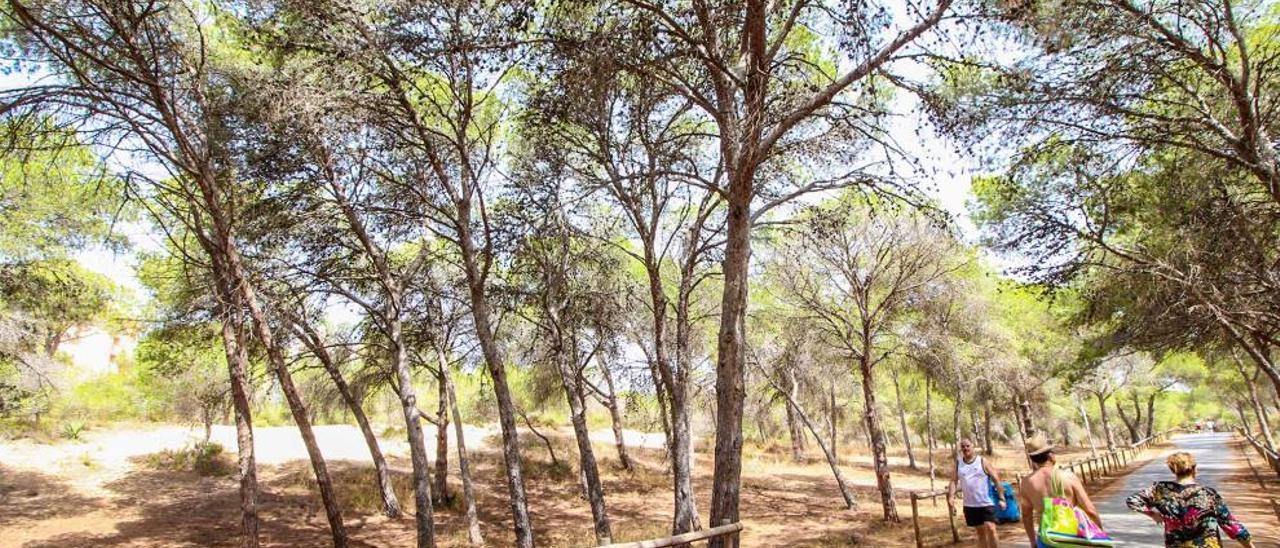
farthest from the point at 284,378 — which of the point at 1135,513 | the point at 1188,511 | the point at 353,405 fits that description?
the point at 1135,513

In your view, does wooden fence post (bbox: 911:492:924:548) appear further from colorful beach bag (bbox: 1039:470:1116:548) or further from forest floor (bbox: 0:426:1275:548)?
colorful beach bag (bbox: 1039:470:1116:548)

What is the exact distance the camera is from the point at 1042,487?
17.7 feet

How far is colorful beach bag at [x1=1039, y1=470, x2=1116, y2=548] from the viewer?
198 inches

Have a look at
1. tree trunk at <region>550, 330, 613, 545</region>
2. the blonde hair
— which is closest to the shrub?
tree trunk at <region>550, 330, 613, 545</region>

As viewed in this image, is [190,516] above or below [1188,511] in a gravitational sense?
below

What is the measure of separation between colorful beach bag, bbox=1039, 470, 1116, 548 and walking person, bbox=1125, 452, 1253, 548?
1.32ft

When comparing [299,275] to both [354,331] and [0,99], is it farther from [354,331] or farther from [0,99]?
[0,99]

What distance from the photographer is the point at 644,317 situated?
59.7 ft

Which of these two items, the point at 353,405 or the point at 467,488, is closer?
the point at 467,488

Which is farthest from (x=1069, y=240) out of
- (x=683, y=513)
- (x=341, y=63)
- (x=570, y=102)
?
(x=341, y=63)

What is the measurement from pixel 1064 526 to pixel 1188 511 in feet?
3.32

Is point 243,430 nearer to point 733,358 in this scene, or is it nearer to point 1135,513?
point 733,358

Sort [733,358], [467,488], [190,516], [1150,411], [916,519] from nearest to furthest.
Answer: [733,358]
[916,519]
[467,488]
[190,516]
[1150,411]

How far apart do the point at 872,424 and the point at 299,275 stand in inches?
481
